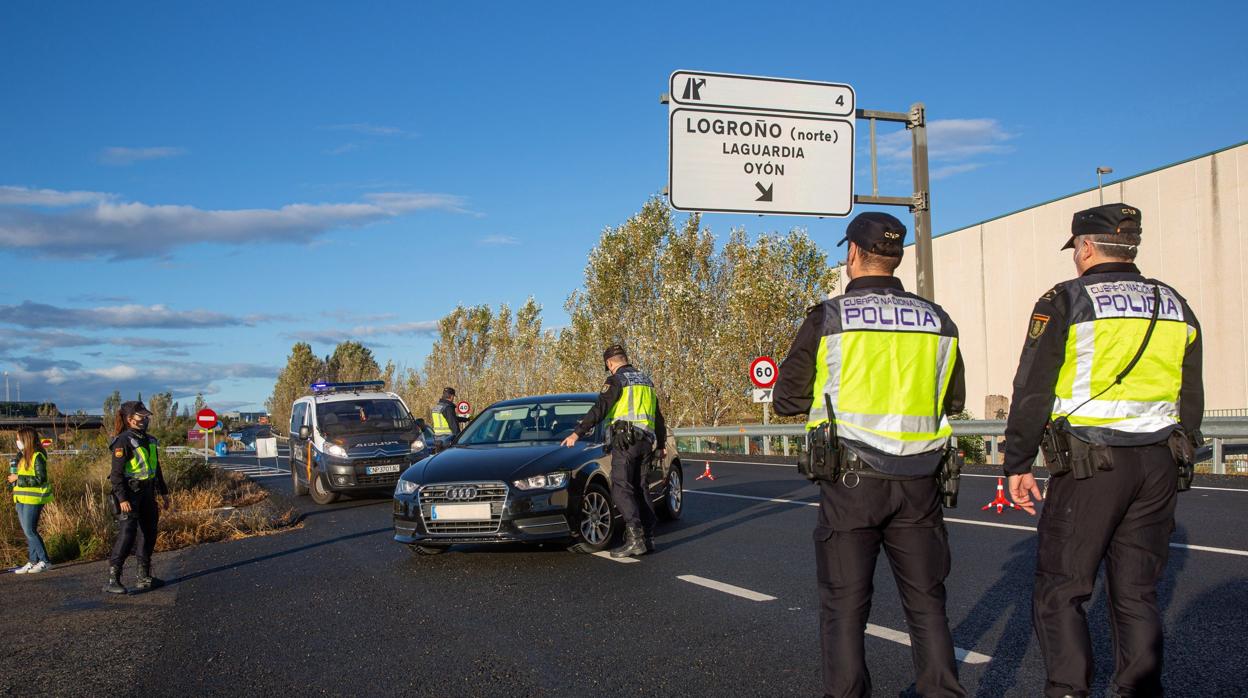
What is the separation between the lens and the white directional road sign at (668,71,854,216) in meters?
→ 12.9

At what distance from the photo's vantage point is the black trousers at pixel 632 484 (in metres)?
9.14

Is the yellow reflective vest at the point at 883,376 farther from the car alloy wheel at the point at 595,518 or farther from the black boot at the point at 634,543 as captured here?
the car alloy wheel at the point at 595,518

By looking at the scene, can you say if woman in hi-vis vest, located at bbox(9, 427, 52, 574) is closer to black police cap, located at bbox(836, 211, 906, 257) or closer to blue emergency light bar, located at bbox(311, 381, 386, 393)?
blue emergency light bar, located at bbox(311, 381, 386, 393)

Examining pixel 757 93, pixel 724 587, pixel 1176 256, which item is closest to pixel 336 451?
pixel 757 93

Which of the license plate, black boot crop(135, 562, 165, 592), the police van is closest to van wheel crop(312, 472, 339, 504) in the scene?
the police van

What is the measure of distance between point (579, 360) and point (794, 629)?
41516mm

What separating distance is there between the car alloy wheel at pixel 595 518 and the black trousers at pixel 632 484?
27 centimetres

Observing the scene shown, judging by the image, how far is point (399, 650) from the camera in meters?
5.98

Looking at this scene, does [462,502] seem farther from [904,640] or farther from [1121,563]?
[1121,563]

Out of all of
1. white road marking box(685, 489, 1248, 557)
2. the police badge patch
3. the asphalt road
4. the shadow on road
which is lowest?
the shadow on road

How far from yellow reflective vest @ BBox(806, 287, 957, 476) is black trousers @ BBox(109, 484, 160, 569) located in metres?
6.84

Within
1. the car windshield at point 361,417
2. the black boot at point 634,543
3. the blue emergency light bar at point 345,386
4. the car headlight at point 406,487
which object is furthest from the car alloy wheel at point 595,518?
the blue emergency light bar at point 345,386

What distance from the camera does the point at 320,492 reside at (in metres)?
16.5

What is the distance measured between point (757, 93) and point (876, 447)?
9.88 m
